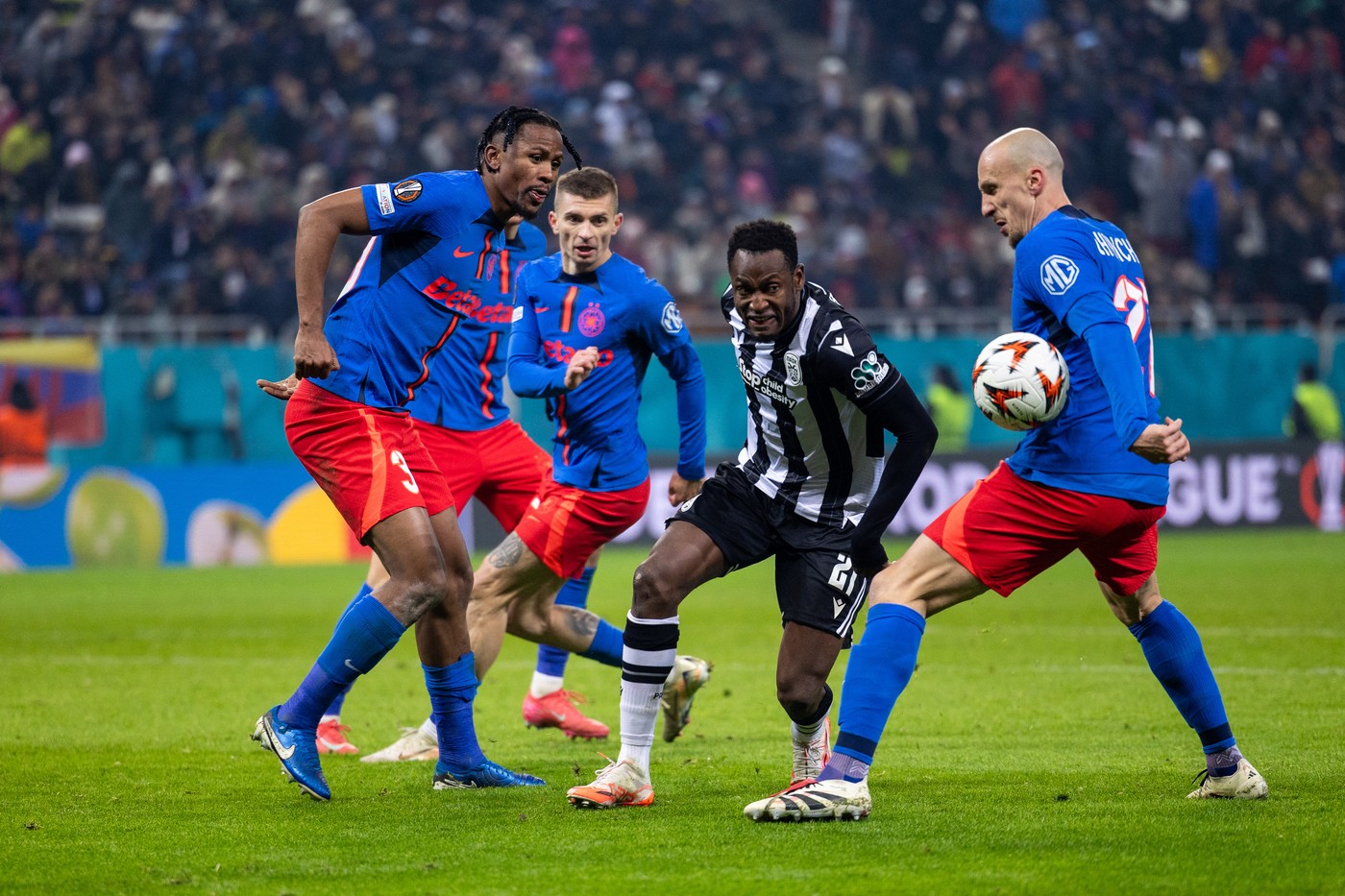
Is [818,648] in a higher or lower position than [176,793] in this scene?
higher

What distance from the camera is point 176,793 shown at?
5.60 m

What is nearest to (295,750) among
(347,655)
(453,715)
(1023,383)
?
(347,655)

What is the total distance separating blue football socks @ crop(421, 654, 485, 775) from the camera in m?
5.62

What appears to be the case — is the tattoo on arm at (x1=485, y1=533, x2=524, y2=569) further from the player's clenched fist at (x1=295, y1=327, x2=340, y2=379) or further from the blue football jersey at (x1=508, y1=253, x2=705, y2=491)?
the player's clenched fist at (x1=295, y1=327, x2=340, y2=379)

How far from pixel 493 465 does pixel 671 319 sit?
1.06 meters

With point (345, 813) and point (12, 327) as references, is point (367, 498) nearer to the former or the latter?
point (345, 813)

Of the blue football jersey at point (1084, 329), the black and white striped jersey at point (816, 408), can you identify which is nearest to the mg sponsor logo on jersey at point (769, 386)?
the black and white striped jersey at point (816, 408)

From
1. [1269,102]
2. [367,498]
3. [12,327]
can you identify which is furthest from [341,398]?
[1269,102]

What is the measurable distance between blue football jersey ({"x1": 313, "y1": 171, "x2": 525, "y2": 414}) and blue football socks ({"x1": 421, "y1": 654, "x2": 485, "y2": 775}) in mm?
959

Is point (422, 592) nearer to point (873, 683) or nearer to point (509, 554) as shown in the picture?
point (509, 554)

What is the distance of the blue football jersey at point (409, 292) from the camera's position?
18.2ft

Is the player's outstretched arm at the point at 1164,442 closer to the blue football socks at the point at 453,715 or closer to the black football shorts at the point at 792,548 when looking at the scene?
the black football shorts at the point at 792,548

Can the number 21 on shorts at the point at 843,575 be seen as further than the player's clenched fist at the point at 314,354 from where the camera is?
Yes

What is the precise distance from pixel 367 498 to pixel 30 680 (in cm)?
460
